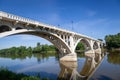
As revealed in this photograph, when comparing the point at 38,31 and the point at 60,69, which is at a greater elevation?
the point at 38,31

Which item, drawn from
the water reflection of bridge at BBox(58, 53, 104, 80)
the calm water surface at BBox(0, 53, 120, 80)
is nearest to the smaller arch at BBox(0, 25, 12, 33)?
the calm water surface at BBox(0, 53, 120, 80)

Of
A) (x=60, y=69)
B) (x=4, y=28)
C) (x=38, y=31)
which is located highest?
(x=38, y=31)

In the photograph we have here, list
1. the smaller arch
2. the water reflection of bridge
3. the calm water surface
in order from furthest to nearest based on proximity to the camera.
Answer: the calm water surface
the water reflection of bridge
the smaller arch

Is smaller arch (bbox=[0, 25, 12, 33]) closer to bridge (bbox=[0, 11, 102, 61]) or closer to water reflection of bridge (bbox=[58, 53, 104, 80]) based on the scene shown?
bridge (bbox=[0, 11, 102, 61])

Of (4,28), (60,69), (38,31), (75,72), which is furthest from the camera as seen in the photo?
(60,69)

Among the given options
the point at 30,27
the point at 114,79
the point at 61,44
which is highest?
the point at 30,27

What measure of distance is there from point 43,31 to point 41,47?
94087 mm

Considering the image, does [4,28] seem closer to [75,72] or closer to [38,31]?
[38,31]

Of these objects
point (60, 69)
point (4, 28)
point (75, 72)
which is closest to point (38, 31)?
point (4, 28)

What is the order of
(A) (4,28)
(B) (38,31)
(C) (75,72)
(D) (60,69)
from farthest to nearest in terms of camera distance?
(D) (60,69) < (B) (38,31) < (C) (75,72) < (A) (4,28)

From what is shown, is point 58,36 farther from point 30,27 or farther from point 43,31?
point 30,27

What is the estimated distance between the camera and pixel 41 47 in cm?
12450

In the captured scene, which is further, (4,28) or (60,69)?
(60,69)

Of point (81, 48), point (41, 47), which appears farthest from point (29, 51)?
point (81, 48)
